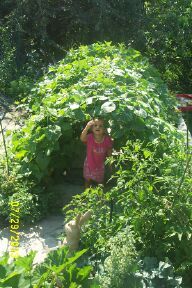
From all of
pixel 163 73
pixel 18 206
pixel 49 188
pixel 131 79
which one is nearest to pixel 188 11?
pixel 163 73

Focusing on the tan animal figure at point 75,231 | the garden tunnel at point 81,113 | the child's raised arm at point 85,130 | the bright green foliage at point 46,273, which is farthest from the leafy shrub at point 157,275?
the child's raised arm at point 85,130

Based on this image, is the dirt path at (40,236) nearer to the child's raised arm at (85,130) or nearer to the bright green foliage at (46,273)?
the child's raised arm at (85,130)

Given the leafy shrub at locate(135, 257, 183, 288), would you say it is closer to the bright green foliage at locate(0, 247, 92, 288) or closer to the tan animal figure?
the bright green foliage at locate(0, 247, 92, 288)

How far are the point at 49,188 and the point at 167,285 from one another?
2.23 metres

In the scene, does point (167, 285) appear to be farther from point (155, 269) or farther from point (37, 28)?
point (37, 28)

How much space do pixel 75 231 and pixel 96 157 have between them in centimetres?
151

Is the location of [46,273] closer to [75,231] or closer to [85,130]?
[75,231]

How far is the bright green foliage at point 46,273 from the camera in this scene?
10.3 ft

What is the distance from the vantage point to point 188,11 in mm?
9859

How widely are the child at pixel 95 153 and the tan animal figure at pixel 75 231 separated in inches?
53.7

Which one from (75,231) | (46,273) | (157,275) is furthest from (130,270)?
(75,231)

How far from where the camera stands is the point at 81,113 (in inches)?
190

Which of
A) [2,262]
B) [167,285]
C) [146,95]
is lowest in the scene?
[167,285]

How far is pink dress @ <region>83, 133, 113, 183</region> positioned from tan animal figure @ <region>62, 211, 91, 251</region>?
1.38 meters
